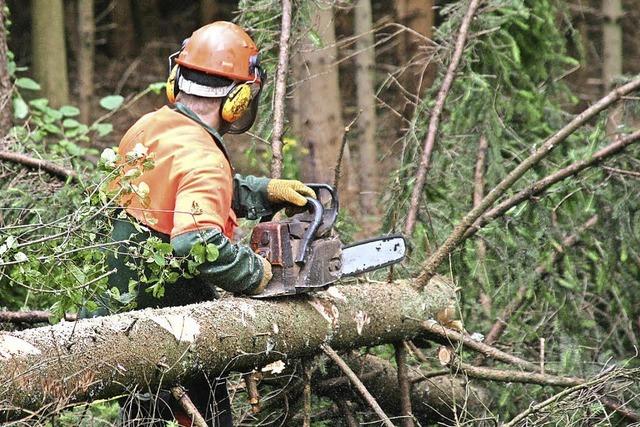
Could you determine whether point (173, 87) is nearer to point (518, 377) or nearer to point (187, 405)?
point (187, 405)

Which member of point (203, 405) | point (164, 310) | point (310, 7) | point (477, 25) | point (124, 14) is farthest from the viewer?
point (124, 14)

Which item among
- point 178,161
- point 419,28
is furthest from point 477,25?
point 419,28

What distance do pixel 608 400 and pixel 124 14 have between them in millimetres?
16008

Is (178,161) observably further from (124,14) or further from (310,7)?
(124,14)

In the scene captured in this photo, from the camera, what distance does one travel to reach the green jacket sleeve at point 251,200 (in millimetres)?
4801

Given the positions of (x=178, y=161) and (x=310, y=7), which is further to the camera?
(x=310, y=7)

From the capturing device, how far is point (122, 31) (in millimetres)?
19734

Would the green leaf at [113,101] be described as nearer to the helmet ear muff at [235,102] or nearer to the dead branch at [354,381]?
the helmet ear muff at [235,102]

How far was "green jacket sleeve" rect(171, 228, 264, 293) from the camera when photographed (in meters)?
3.97

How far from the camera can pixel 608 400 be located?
518 cm

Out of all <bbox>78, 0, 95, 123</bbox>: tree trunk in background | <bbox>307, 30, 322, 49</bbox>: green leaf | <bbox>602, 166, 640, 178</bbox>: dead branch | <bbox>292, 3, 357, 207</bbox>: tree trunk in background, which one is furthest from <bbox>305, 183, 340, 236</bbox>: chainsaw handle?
<bbox>78, 0, 95, 123</bbox>: tree trunk in background

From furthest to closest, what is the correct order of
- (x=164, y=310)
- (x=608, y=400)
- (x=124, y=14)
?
(x=124, y=14) → (x=608, y=400) → (x=164, y=310)

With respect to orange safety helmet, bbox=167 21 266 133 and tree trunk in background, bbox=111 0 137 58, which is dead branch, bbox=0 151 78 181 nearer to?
orange safety helmet, bbox=167 21 266 133

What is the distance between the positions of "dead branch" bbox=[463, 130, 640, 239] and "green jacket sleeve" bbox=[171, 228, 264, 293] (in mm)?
1508
